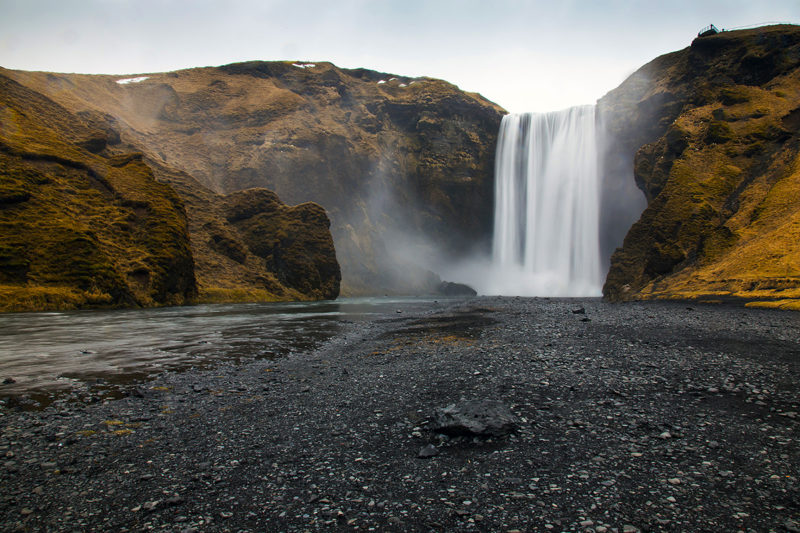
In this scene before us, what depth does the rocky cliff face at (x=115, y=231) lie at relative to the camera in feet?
88.4

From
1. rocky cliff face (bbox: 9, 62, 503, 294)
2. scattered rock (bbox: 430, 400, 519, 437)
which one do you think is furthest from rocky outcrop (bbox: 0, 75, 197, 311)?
rocky cliff face (bbox: 9, 62, 503, 294)

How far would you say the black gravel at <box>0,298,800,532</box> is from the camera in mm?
4066

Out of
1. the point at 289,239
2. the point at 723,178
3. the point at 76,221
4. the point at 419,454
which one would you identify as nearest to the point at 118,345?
the point at 419,454

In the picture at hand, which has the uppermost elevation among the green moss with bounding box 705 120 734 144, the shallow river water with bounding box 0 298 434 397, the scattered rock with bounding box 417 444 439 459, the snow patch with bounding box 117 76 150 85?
the snow patch with bounding box 117 76 150 85

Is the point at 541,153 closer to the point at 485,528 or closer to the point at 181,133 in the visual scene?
the point at 181,133

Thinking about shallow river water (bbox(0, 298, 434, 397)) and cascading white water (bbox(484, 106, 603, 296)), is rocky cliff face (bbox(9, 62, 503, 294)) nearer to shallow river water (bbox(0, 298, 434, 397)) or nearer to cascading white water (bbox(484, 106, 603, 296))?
cascading white water (bbox(484, 106, 603, 296))

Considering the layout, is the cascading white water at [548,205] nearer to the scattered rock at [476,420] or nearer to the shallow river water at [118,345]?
the shallow river water at [118,345]

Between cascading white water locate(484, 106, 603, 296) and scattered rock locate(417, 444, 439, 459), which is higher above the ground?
cascading white water locate(484, 106, 603, 296)

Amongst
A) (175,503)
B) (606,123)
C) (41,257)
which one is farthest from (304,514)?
(606,123)

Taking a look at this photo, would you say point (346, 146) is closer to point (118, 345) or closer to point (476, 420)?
point (118, 345)

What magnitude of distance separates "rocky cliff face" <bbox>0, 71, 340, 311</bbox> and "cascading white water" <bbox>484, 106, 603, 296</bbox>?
1635 inches

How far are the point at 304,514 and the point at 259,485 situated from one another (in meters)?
0.92

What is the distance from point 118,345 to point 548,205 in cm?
7426

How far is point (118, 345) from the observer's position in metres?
14.8
